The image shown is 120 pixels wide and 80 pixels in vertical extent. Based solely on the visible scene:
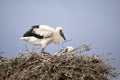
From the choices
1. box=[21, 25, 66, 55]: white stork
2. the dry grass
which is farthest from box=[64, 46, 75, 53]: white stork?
the dry grass

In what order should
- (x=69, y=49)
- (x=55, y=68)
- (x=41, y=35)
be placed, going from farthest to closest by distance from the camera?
A: (x=41, y=35)
(x=69, y=49)
(x=55, y=68)

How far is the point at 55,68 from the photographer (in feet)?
13.4

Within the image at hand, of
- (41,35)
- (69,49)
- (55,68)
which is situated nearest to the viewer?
(55,68)

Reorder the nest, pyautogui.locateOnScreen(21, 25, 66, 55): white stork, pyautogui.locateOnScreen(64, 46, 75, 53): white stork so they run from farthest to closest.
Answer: pyautogui.locateOnScreen(21, 25, 66, 55): white stork, pyautogui.locateOnScreen(64, 46, 75, 53): white stork, the nest

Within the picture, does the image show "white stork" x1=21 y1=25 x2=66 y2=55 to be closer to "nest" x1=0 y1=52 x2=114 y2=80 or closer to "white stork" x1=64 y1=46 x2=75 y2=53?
"white stork" x1=64 y1=46 x2=75 y2=53

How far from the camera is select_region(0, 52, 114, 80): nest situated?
4.07 metres

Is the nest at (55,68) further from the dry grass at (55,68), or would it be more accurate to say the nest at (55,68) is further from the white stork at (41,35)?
the white stork at (41,35)

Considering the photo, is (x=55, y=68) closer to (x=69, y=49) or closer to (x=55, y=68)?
(x=55, y=68)

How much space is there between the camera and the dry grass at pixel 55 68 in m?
4.07

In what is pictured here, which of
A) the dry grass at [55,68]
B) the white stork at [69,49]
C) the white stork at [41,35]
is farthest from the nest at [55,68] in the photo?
the white stork at [41,35]

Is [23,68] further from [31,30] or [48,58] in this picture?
[31,30]

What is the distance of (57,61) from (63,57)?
127 millimetres

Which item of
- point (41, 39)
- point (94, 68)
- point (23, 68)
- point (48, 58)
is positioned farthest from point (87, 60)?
point (41, 39)

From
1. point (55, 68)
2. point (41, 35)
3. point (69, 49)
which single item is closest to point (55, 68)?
point (55, 68)
